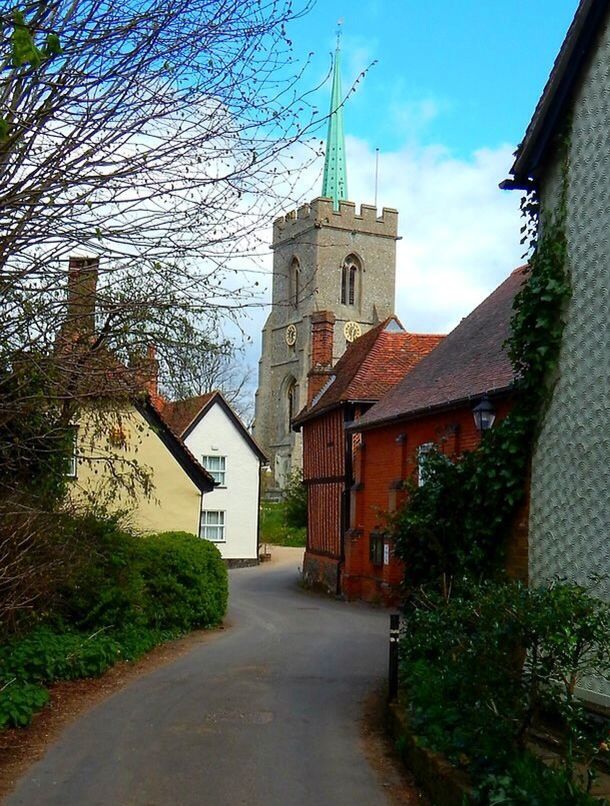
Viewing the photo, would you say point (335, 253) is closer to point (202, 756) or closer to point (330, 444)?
point (330, 444)

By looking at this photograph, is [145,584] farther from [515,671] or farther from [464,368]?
[515,671]

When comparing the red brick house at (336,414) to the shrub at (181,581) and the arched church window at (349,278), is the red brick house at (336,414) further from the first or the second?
the arched church window at (349,278)

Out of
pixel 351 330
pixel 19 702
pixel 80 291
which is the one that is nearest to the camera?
pixel 80 291

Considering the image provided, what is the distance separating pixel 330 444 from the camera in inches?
1208

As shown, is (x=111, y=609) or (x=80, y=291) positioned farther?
(x=111, y=609)

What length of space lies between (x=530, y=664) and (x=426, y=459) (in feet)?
18.4

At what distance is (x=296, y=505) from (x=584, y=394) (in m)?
42.4

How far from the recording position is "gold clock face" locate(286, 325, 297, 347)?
8394 centimetres

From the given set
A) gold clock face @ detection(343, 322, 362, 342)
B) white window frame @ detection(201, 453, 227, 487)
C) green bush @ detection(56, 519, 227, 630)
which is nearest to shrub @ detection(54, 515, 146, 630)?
green bush @ detection(56, 519, 227, 630)

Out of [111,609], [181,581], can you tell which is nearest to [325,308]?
[181,581]

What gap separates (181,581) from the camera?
62.2ft

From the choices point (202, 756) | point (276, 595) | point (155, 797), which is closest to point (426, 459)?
point (202, 756)

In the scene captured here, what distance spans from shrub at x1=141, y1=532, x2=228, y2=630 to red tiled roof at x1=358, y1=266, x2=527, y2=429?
575 centimetres

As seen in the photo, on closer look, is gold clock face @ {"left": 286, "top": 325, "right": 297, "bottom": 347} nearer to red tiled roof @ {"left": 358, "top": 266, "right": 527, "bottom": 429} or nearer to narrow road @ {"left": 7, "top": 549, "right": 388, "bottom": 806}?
red tiled roof @ {"left": 358, "top": 266, "right": 527, "bottom": 429}
